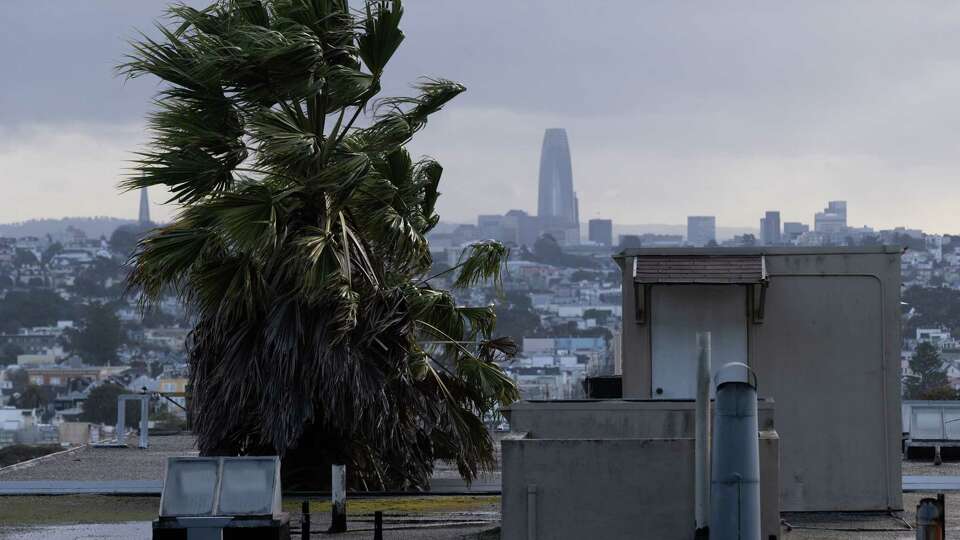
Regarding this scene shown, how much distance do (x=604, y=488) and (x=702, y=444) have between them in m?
0.97

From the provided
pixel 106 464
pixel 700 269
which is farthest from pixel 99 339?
pixel 700 269

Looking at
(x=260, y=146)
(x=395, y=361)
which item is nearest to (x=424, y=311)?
(x=395, y=361)

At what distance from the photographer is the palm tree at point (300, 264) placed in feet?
68.8

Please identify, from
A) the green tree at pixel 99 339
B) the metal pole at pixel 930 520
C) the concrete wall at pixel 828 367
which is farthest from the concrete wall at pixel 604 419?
the green tree at pixel 99 339

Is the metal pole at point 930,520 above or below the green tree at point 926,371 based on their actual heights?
below

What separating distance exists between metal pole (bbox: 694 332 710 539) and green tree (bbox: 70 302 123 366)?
16658cm

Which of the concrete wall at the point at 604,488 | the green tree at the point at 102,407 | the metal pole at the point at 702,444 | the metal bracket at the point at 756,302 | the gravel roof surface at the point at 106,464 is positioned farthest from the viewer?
the green tree at the point at 102,407

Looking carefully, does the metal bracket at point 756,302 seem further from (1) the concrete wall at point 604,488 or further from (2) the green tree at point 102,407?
(2) the green tree at point 102,407

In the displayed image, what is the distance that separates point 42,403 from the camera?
143000mm

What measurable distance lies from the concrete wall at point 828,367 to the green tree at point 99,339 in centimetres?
16260

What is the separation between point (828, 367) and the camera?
18406mm

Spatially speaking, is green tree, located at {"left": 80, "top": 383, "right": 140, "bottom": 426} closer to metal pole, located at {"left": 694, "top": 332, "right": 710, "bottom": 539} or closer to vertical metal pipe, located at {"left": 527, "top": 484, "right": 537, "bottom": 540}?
vertical metal pipe, located at {"left": 527, "top": 484, "right": 537, "bottom": 540}

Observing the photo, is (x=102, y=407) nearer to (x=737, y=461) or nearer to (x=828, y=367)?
(x=828, y=367)

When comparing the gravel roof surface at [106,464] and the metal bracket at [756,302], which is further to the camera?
the gravel roof surface at [106,464]
